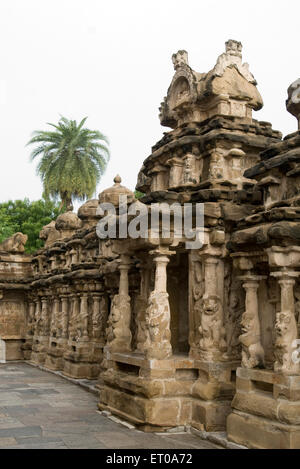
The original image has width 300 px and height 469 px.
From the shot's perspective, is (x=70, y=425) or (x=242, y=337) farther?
(x=70, y=425)

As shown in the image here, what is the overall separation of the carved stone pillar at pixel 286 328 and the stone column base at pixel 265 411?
0.44ft

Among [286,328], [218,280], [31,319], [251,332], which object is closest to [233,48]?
[218,280]

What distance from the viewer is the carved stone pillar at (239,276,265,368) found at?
296 inches

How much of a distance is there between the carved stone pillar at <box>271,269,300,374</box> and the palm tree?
24360 millimetres

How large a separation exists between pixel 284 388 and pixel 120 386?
3.60 metres

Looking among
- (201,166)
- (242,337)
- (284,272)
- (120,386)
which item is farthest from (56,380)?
(284,272)

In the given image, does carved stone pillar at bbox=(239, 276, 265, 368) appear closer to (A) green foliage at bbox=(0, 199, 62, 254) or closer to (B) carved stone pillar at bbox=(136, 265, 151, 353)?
(B) carved stone pillar at bbox=(136, 265, 151, 353)

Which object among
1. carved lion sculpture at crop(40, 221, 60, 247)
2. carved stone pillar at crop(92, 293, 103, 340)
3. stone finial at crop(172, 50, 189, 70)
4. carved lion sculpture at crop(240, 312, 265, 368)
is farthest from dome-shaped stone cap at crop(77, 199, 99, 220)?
carved lion sculpture at crop(240, 312, 265, 368)

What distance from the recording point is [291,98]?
7.95 metres

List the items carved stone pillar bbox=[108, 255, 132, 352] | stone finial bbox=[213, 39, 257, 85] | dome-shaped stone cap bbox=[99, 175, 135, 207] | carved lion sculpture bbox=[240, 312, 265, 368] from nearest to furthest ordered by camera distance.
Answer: carved lion sculpture bbox=[240, 312, 265, 368]
stone finial bbox=[213, 39, 257, 85]
carved stone pillar bbox=[108, 255, 132, 352]
dome-shaped stone cap bbox=[99, 175, 135, 207]

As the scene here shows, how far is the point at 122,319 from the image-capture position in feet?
34.3

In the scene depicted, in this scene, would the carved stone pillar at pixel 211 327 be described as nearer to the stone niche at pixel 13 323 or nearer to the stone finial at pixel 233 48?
the stone finial at pixel 233 48

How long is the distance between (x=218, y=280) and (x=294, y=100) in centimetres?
292
